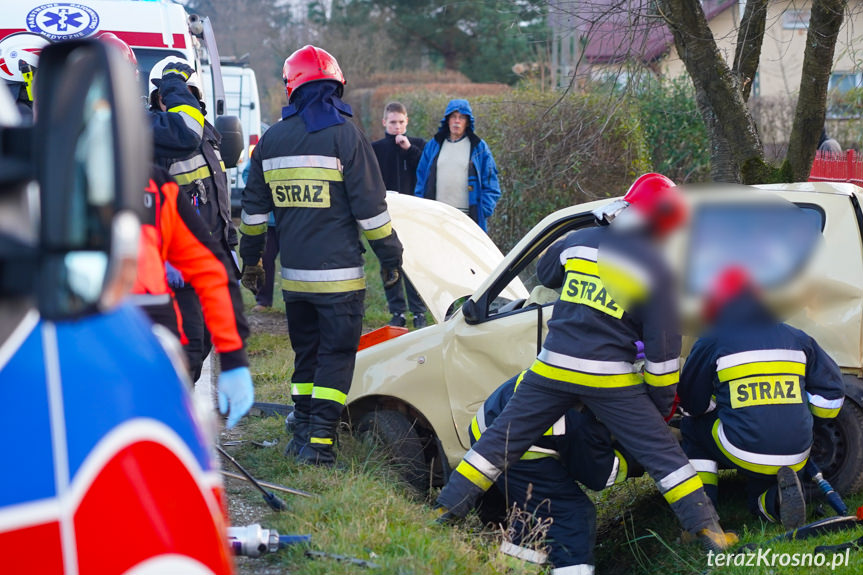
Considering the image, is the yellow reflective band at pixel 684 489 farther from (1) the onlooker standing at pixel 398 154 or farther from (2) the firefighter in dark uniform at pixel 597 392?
(1) the onlooker standing at pixel 398 154

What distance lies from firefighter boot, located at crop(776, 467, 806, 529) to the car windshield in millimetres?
→ 3245

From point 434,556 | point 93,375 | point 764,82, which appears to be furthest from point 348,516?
point 764,82

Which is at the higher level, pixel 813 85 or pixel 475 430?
pixel 813 85

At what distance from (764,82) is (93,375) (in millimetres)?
27198

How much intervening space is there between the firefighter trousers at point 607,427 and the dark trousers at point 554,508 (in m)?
0.13

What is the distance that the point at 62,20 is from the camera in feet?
25.7

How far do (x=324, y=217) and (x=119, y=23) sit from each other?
13.2 feet

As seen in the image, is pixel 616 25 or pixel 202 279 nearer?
pixel 202 279

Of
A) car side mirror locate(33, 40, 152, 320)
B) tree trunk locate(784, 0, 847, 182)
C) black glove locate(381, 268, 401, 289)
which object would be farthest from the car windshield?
tree trunk locate(784, 0, 847, 182)

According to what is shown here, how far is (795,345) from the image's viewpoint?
4391mm

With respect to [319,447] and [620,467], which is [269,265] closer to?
[319,447]

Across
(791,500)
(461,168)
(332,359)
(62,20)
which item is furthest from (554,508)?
(62,20)

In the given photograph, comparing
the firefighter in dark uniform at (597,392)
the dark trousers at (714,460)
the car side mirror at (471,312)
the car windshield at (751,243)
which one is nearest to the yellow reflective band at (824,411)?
the dark trousers at (714,460)

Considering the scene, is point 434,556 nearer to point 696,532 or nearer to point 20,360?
point 696,532
